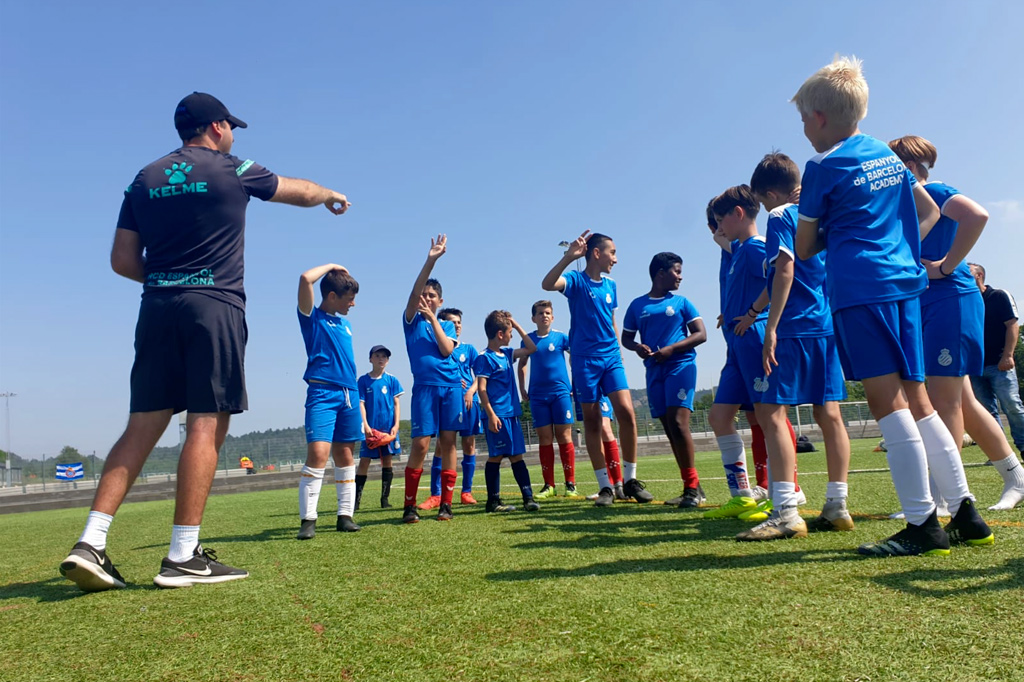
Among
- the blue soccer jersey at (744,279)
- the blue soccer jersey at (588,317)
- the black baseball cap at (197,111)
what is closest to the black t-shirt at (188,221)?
the black baseball cap at (197,111)

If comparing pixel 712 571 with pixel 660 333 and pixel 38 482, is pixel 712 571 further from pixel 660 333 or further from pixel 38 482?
pixel 38 482

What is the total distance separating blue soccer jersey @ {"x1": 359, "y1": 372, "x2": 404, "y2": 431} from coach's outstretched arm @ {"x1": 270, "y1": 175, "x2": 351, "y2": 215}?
20.7ft

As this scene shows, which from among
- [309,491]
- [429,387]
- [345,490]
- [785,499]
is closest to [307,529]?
[309,491]

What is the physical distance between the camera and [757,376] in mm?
4586

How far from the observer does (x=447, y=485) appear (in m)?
5.87

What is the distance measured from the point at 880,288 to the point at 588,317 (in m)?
3.64

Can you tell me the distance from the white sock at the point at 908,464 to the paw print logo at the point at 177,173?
141 inches

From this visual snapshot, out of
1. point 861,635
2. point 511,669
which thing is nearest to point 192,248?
point 511,669

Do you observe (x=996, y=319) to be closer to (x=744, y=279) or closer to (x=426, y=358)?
(x=744, y=279)

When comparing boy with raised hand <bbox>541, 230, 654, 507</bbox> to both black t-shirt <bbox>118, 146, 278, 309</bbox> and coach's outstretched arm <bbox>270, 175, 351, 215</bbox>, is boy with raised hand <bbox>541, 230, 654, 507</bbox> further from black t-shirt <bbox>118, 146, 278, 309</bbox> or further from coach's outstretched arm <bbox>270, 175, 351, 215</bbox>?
black t-shirt <bbox>118, 146, 278, 309</bbox>

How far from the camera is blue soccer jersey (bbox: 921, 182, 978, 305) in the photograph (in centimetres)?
372

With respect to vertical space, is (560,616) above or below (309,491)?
below

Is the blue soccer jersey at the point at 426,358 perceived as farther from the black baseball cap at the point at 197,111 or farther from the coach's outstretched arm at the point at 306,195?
the black baseball cap at the point at 197,111

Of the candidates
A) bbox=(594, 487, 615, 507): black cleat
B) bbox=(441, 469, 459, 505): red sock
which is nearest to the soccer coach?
bbox=(441, 469, 459, 505): red sock
